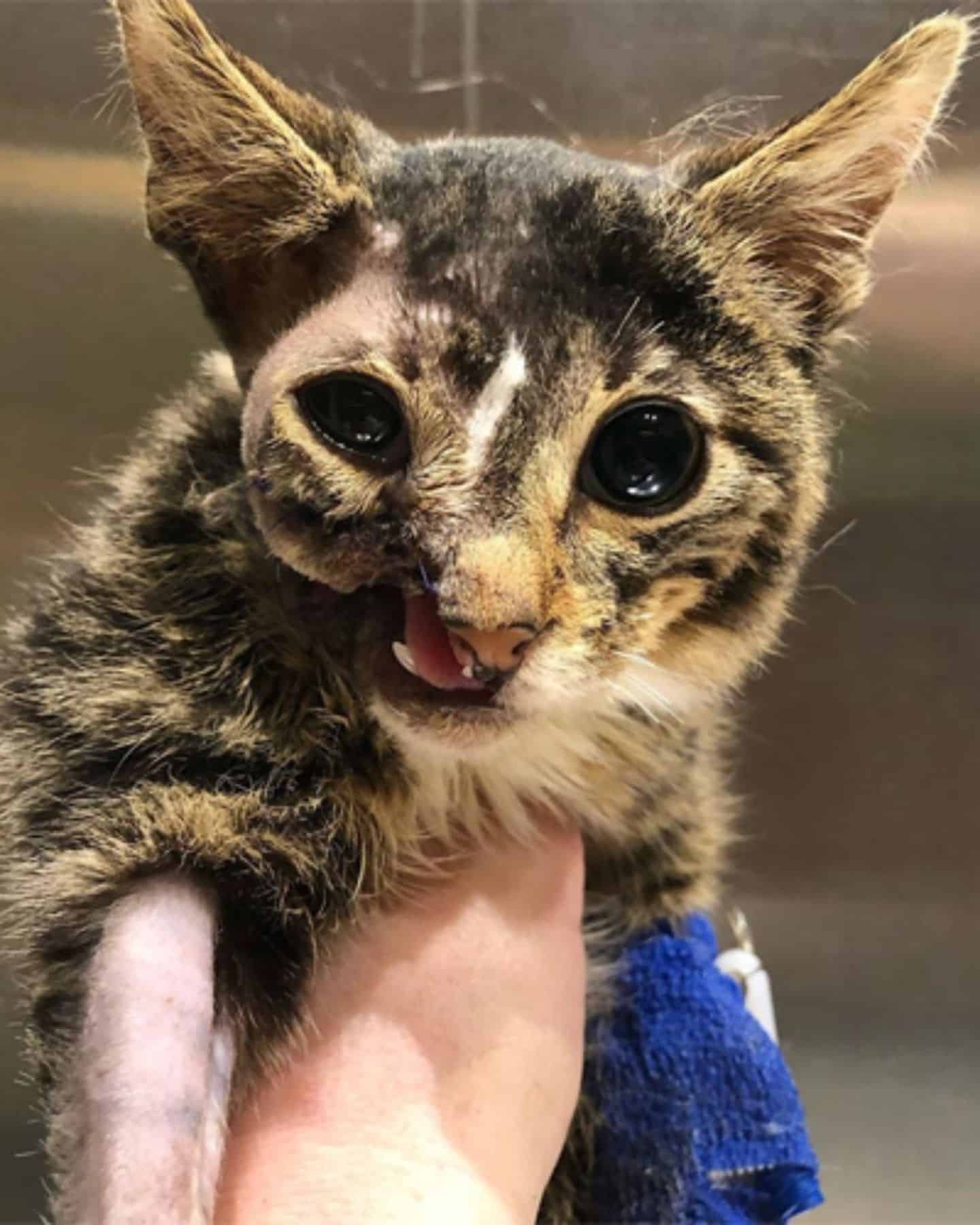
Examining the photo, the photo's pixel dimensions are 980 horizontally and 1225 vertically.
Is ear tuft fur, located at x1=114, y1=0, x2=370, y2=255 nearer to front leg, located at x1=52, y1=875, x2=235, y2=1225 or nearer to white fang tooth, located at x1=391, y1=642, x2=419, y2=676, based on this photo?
white fang tooth, located at x1=391, y1=642, x2=419, y2=676

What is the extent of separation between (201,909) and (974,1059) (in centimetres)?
125

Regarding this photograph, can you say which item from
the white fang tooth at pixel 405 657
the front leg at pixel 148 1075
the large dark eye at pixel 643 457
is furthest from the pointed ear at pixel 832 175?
the front leg at pixel 148 1075

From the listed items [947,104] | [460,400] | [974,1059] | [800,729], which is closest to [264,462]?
[460,400]

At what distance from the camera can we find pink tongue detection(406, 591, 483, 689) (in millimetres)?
741

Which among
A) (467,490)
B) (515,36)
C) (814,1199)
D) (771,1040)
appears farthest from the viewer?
(515,36)

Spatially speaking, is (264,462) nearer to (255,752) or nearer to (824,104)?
(255,752)

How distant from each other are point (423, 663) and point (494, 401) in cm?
17

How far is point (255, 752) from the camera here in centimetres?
84

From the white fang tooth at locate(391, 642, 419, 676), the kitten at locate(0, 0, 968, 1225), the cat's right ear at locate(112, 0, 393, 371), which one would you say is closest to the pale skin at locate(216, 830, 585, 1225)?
the kitten at locate(0, 0, 968, 1225)

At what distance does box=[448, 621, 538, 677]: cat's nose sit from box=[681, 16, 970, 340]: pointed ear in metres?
0.35

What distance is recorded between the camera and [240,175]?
79cm

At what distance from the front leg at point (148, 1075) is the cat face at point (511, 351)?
0.21 m

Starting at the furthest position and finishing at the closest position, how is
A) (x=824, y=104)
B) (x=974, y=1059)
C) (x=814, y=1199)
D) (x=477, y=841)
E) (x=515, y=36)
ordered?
(x=974, y=1059)
(x=515, y=36)
(x=814, y=1199)
(x=477, y=841)
(x=824, y=104)

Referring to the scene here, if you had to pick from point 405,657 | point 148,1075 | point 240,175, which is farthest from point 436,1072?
point 240,175
